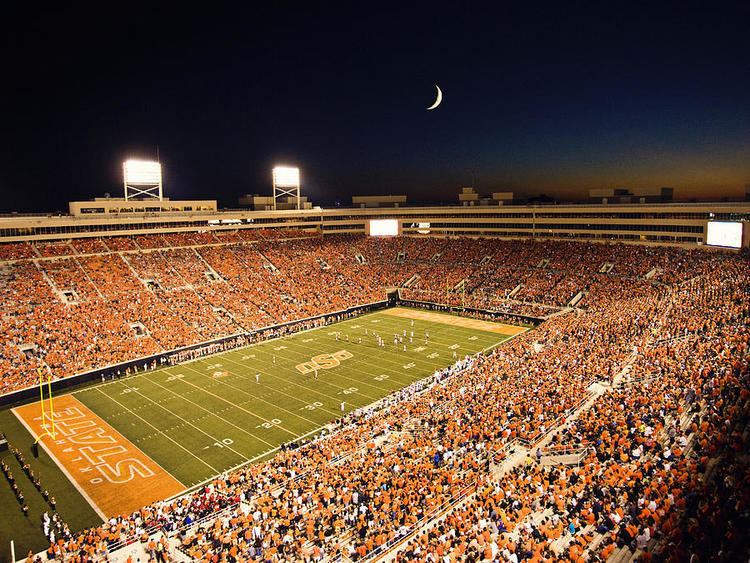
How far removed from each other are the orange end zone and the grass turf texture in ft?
1.45

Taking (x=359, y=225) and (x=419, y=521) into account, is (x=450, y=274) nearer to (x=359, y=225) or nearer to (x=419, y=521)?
(x=359, y=225)

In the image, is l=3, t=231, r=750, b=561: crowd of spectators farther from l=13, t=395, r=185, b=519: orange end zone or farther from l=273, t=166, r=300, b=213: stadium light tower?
l=273, t=166, r=300, b=213: stadium light tower

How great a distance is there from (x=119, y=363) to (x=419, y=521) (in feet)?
91.4

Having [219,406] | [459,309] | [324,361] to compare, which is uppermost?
→ [459,309]

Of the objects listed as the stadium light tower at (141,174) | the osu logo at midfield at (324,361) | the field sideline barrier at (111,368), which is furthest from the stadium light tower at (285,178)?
the osu logo at midfield at (324,361)

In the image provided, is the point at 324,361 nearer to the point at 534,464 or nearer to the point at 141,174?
the point at 534,464

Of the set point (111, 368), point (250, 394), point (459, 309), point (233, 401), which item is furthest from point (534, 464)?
point (459, 309)

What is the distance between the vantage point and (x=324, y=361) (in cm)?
3656

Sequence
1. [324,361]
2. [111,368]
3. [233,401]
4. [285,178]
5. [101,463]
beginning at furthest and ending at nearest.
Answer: [285,178]
[324,361]
[111,368]
[233,401]
[101,463]

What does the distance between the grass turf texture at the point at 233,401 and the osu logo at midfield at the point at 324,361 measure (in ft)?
1.45

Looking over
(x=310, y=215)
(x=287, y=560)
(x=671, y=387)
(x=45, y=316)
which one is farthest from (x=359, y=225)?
(x=287, y=560)

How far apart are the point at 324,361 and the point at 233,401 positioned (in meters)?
8.47

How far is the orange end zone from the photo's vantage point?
795 inches

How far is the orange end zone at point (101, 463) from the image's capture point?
20.2 meters
